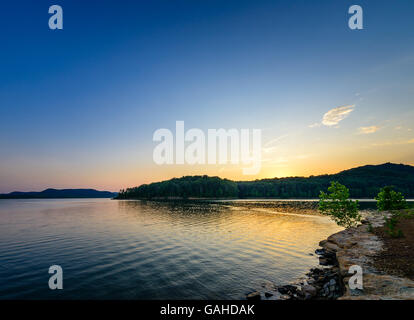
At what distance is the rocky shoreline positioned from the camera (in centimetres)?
1080

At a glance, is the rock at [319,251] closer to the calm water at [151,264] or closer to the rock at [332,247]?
the rock at [332,247]

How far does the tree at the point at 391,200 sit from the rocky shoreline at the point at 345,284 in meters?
33.9

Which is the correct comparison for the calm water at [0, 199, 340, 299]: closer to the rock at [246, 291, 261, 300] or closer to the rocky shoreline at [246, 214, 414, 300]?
the rock at [246, 291, 261, 300]

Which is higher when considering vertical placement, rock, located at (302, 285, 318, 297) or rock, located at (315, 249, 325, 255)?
rock, located at (302, 285, 318, 297)

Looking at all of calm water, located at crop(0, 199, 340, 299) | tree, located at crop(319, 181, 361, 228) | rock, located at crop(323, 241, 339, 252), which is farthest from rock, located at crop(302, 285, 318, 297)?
tree, located at crop(319, 181, 361, 228)

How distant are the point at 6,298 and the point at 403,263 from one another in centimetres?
2897

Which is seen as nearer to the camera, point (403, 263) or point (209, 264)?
point (403, 263)

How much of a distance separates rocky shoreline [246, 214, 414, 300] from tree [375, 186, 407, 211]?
33.9 meters

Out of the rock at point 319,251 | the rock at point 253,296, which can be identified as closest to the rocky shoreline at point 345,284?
the rock at point 253,296
